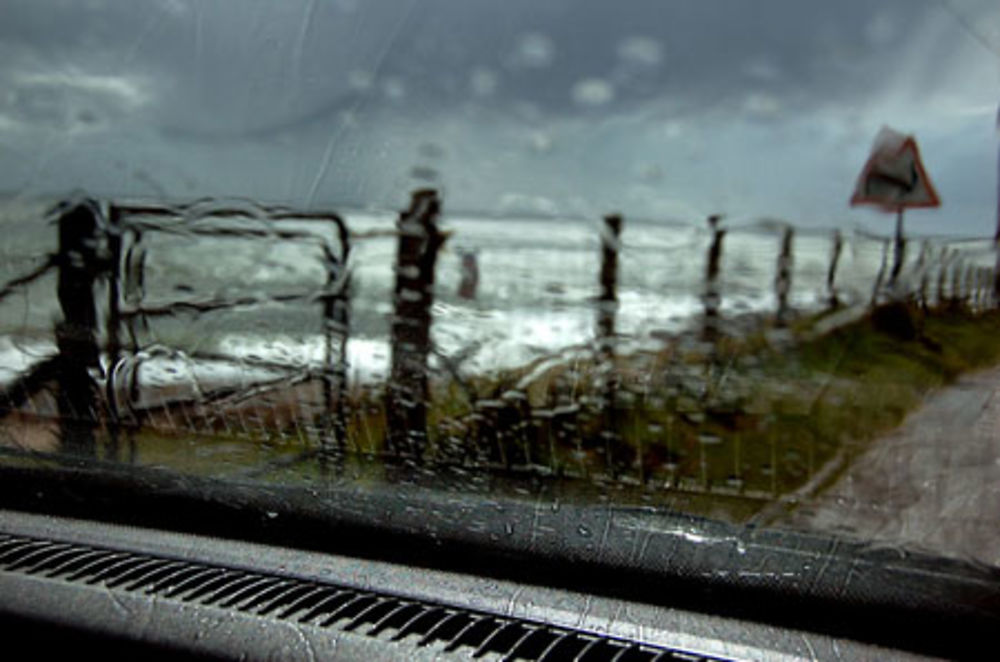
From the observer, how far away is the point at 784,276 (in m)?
2.06

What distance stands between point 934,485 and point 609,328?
0.77 meters

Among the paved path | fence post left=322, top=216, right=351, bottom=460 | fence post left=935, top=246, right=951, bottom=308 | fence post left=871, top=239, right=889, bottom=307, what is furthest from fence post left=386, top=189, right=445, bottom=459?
fence post left=935, top=246, right=951, bottom=308

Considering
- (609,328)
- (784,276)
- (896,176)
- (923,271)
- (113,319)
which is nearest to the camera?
(896,176)

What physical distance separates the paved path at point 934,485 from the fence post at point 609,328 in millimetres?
403

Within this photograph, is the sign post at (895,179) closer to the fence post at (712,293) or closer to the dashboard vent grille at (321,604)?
the fence post at (712,293)

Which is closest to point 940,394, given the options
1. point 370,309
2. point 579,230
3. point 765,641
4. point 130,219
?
point 765,641

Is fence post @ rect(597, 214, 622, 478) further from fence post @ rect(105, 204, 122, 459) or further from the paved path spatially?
fence post @ rect(105, 204, 122, 459)

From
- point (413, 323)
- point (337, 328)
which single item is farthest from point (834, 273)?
point (337, 328)

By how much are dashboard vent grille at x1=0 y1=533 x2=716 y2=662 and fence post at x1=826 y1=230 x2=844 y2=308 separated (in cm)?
87

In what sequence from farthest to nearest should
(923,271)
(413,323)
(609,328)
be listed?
(413,323) < (609,328) < (923,271)

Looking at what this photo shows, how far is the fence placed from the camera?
2.03 meters

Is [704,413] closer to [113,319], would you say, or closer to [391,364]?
[391,364]

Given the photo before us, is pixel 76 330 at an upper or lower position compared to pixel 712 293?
lower

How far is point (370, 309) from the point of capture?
241 cm
